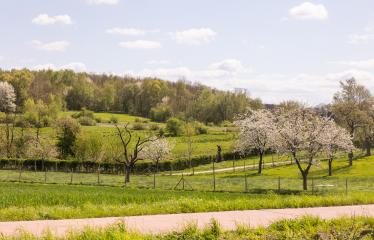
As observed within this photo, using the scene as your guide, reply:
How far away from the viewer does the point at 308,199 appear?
59.6 feet

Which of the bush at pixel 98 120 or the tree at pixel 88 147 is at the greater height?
the bush at pixel 98 120

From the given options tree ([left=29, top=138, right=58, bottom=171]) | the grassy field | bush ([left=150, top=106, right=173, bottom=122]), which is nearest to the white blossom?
the grassy field

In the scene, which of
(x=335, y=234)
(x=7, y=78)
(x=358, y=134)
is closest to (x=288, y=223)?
(x=335, y=234)

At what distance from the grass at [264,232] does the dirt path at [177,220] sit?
604mm

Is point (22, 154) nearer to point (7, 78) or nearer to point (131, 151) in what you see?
point (131, 151)

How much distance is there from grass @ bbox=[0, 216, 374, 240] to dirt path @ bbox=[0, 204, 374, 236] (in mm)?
604

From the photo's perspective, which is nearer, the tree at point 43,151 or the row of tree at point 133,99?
the tree at point 43,151

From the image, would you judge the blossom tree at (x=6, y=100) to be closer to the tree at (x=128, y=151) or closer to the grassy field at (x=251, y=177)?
the tree at (x=128, y=151)

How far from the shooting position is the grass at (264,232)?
10.6 m

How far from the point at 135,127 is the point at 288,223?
367ft

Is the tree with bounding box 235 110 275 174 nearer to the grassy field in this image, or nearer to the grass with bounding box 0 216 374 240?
the grassy field

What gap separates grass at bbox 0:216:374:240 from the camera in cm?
1061

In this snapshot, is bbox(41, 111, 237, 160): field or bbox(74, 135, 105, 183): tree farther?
bbox(41, 111, 237, 160): field

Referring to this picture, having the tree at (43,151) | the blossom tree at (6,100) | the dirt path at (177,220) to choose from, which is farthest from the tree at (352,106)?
the blossom tree at (6,100)
